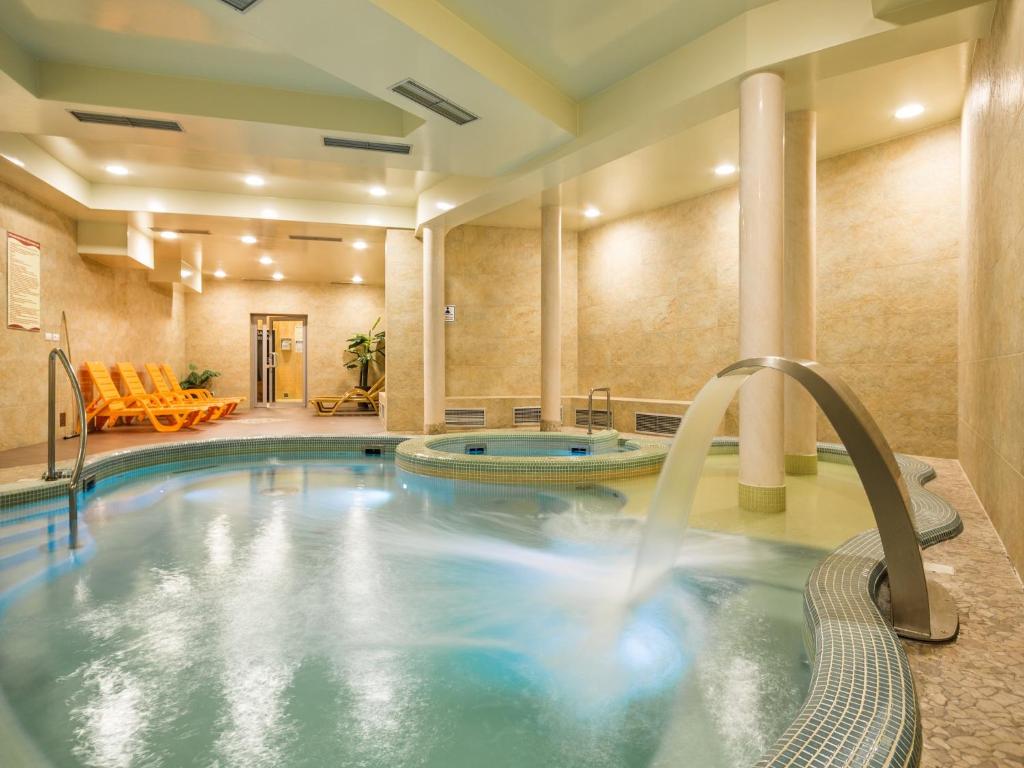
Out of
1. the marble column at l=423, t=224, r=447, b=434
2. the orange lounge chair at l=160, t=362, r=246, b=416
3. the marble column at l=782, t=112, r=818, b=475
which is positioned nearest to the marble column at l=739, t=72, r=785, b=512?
the marble column at l=782, t=112, r=818, b=475

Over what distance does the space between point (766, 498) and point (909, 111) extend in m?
4.26

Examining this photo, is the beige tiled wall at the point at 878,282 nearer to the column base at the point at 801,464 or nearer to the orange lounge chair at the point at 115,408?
the column base at the point at 801,464

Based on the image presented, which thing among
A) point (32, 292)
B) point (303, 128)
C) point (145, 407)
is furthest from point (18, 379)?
point (303, 128)

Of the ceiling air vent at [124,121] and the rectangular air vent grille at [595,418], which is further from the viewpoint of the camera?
the rectangular air vent grille at [595,418]

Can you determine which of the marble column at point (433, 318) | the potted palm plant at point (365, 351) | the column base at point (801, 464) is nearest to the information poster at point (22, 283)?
the marble column at point (433, 318)

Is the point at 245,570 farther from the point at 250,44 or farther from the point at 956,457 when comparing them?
the point at 956,457

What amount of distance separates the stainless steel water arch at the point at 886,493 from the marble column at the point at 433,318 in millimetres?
6633

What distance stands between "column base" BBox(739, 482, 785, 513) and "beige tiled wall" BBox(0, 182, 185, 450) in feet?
26.8

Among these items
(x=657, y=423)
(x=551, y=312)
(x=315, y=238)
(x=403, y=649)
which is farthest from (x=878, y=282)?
(x=315, y=238)

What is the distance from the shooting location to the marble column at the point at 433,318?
27.4ft

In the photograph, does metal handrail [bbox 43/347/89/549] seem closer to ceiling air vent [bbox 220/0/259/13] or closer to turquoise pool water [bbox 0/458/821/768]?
turquoise pool water [bbox 0/458/821/768]

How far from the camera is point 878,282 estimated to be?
21.2 feet

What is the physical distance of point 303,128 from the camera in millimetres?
5191

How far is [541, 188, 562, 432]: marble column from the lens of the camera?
836 centimetres
